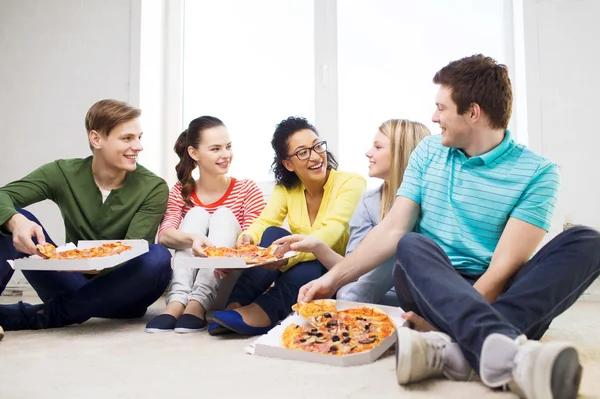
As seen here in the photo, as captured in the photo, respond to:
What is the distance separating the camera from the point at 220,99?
3590 millimetres

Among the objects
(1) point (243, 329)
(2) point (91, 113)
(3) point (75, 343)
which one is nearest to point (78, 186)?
(2) point (91, 113)

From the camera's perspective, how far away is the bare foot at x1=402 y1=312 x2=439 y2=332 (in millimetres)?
1425

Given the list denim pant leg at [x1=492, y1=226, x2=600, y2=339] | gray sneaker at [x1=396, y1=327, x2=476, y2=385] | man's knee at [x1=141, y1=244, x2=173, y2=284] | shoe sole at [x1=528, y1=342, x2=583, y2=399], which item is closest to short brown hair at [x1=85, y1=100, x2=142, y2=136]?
man's knee at [x1=141, y1=244, x2=173, y2=284]

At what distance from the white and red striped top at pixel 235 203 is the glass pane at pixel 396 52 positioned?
1.09m

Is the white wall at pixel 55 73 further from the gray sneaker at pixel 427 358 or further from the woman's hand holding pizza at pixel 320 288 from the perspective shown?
the gray sneaker at pixel 427 358

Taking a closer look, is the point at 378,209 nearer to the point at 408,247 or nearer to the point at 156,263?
the point at 408,247

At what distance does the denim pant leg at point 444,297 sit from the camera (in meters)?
1.08

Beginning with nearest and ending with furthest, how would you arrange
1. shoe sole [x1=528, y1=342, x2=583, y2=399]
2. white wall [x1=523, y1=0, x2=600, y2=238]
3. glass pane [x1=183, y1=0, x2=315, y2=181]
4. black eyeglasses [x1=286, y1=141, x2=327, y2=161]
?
shoe sole [x1=528, y1=342, x2=583, y2=399] → black eyeglasses [x1=286, y1=141, x2=327, y2=161] → white wall [x1=523, y1=0, x2=600, y2=238] → glass pane [x1=183, y1=0, x2=315, y2=181]

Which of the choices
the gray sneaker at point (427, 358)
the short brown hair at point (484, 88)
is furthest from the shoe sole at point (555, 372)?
the short brown hair at point (484, 88)

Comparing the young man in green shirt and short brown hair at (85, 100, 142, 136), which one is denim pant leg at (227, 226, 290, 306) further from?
short brown hair at (85, 100, 142, 136)

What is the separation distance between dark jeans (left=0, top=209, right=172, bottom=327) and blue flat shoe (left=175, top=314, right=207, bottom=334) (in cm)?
21

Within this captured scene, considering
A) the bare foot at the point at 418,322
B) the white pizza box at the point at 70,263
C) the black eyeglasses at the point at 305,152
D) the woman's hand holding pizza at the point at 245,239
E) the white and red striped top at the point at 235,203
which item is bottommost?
the bare foot at the point at 418,322

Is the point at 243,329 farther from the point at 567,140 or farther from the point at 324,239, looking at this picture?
the point at 567,140

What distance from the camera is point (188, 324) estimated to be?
6.06 ft
